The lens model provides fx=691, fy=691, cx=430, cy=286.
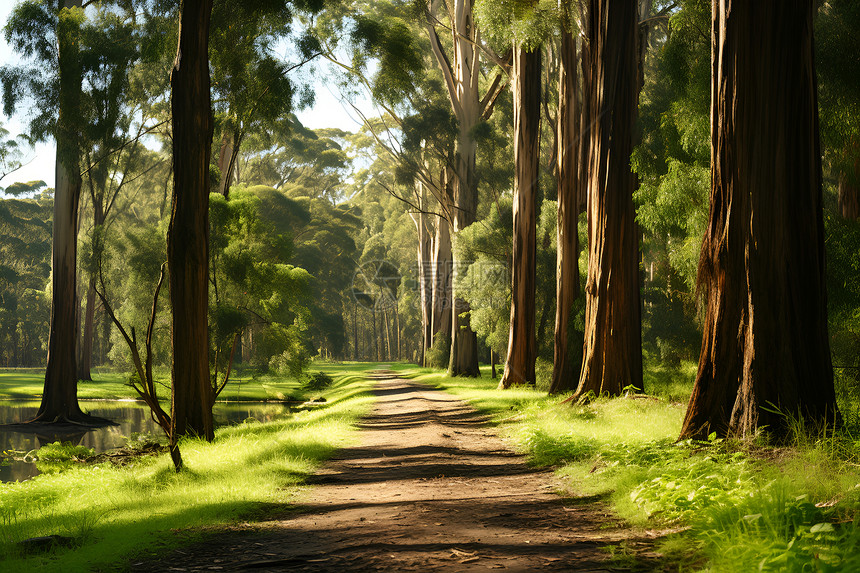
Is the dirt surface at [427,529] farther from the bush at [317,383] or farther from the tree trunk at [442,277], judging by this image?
the tree trunk at [442,277]

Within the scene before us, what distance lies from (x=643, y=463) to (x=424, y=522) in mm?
2183

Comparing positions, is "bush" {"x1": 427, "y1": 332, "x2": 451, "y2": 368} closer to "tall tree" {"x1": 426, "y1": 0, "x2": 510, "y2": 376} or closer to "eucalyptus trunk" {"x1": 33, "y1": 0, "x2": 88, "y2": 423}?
"tall tree" {"x1": 426, "y1": 0, "x2": 510, "y2": 376}

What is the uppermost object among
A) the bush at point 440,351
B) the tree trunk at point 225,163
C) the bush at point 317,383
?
the tree trunk at point 225,163

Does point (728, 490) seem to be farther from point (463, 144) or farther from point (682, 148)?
point (463, 144)

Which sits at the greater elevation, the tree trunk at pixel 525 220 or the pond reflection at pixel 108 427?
the tree trunk at pixel 525 220

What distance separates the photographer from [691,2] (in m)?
11.3

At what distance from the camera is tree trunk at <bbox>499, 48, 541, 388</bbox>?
18.4 metres

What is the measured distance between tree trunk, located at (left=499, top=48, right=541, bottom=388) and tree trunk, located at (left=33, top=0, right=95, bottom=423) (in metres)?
12.2

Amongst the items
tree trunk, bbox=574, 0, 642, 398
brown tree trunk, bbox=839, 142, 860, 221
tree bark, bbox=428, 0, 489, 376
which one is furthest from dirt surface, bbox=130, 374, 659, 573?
tree bark, bbox=428, 0, 489, 376

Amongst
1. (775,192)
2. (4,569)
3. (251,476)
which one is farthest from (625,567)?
(251,476)

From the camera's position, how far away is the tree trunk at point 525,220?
18391mm

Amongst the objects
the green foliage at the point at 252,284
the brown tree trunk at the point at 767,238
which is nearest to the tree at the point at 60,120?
the green foliage at the point at 252,284

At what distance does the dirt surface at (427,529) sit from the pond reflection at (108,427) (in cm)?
731

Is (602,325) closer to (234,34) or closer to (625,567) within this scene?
(625,567)
